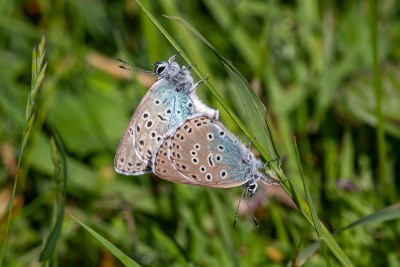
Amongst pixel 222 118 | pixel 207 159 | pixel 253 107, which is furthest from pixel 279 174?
pixel 222 118

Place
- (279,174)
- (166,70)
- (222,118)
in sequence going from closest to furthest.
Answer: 1. (279,174)
2. (166,70)
3. (222,118)

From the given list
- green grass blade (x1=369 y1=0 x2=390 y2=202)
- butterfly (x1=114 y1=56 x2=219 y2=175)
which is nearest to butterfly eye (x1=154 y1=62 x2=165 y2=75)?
butterfly (x1=114 y1=56 x2=219 y2=175)

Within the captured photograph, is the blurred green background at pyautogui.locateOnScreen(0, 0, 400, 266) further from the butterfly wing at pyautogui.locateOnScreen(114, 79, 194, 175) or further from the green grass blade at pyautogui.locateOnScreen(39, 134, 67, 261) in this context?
the green grass blade at pyautogui.locateOnScreen(39, 134, 67, 261)

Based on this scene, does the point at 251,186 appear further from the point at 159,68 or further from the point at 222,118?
the point at 222,118

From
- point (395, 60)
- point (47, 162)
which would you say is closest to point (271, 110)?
point (395, 60)

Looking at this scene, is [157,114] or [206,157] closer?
[206,157]

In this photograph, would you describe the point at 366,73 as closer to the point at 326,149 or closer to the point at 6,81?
the point at 326,149

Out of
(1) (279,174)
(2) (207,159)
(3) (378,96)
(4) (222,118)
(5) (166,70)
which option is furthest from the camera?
(4) (222,118)
